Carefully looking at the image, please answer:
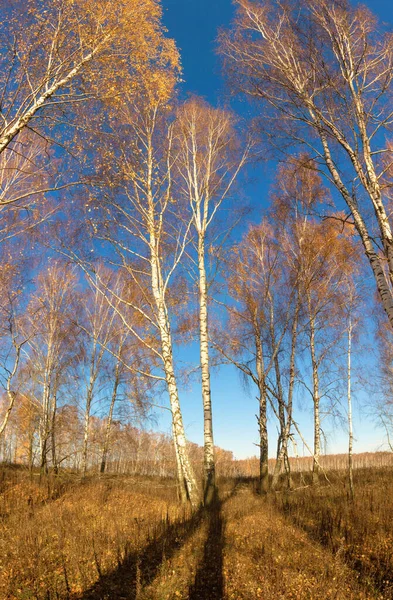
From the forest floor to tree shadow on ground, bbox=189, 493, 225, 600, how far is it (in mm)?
12

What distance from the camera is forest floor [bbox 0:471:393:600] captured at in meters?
3.36

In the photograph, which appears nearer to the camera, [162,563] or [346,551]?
[162,563]

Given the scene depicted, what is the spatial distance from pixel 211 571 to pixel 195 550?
0.51 m

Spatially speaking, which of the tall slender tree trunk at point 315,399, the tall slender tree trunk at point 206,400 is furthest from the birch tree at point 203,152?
the tall slender tree trunk at point 315,399

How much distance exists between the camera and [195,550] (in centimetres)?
438

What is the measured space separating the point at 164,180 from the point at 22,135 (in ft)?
11.7

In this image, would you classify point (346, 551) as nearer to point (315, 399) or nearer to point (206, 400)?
point (206, 400)

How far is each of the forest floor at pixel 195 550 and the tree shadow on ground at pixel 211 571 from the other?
0.01 metres

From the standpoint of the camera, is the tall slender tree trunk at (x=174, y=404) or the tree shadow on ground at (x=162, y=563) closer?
the tree shadow on ground at (x=162, y=563)

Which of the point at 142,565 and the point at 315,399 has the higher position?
the point at 315,399

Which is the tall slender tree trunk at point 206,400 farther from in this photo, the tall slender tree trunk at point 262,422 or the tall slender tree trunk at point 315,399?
the tall slender tree trunk at point 315,399

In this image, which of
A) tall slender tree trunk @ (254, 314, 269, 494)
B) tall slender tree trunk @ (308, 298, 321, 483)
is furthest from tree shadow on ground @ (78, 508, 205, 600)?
tall slender tree trunk @ (308, 298, 321, 483)

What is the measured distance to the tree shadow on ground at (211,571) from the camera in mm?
3432

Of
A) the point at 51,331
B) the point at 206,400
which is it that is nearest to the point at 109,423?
the point at 51,331
